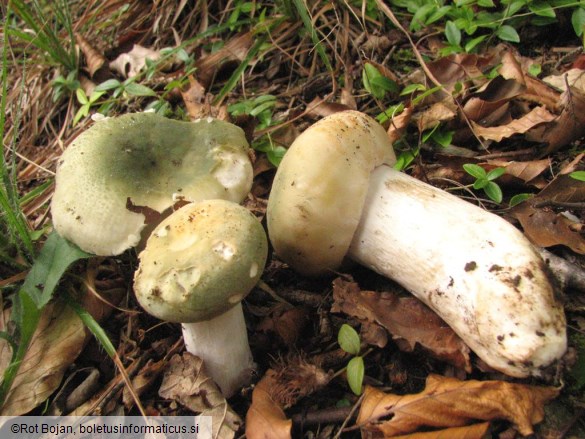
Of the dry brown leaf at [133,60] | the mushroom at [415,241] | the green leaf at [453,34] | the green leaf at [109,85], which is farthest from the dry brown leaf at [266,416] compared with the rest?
the dry brown leaf at [133,60]

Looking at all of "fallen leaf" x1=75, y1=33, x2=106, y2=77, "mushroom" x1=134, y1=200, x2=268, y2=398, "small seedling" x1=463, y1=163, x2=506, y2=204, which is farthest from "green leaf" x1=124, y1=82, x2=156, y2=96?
"small seedling" x1=463, y1=163, x2=506, y2=204

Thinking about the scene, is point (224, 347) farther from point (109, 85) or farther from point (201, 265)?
point (109, 85)

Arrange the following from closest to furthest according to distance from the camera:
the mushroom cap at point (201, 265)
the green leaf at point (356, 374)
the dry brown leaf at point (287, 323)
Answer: the mushroom cap at point (201, 265)
the green leaf at point (356, 374)
the dry brown leaf at point (287, 323)

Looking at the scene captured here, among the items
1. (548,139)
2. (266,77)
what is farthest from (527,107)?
(266,77)

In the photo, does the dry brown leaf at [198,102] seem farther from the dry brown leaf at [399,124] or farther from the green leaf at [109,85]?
the dry brown leaf at [399,124]

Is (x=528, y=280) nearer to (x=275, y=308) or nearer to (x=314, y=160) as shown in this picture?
(x=314, y=160)
